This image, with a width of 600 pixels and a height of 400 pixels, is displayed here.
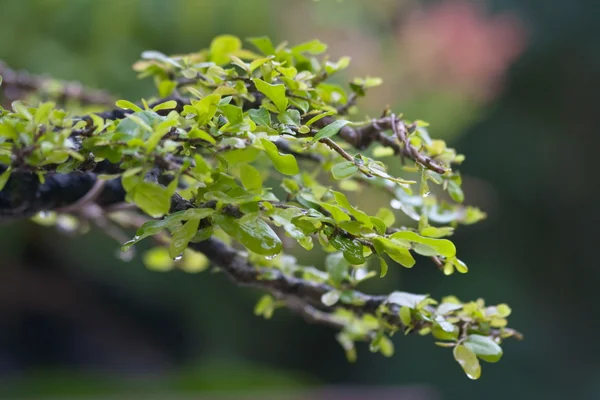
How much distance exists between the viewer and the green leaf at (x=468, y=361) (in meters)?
0.32

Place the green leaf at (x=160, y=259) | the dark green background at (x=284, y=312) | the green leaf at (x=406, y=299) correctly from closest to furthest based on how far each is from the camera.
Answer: the green leaf at (x=406, y=299)
the green leaf at (x=160, y=259)
the dark green background at (x=284, y=312)

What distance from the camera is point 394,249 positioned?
0.27 m

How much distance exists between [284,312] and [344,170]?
1817 mm

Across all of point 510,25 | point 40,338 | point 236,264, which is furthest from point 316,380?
point 236,264

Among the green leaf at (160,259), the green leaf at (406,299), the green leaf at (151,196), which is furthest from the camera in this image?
the green leaf at (160,259)

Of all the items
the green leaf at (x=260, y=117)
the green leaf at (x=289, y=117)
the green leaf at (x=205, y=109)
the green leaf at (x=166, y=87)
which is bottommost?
the green leaf at (x=205, y=109)

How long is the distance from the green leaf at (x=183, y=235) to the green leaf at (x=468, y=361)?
157mm

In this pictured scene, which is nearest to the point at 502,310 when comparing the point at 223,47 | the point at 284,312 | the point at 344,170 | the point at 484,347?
the point at 484,347

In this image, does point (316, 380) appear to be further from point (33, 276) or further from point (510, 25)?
point (510, 25)

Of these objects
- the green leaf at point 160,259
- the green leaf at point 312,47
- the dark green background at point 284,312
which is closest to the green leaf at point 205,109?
the green leaf at point 312,47

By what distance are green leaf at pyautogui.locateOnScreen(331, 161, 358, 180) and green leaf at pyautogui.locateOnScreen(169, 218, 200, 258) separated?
0.07 metres

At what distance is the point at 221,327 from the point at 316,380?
1.47 feet

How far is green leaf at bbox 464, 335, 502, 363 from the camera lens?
1.03 feet

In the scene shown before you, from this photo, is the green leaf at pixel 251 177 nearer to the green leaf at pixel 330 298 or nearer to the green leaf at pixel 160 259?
the green leaf at pixel 330 298
